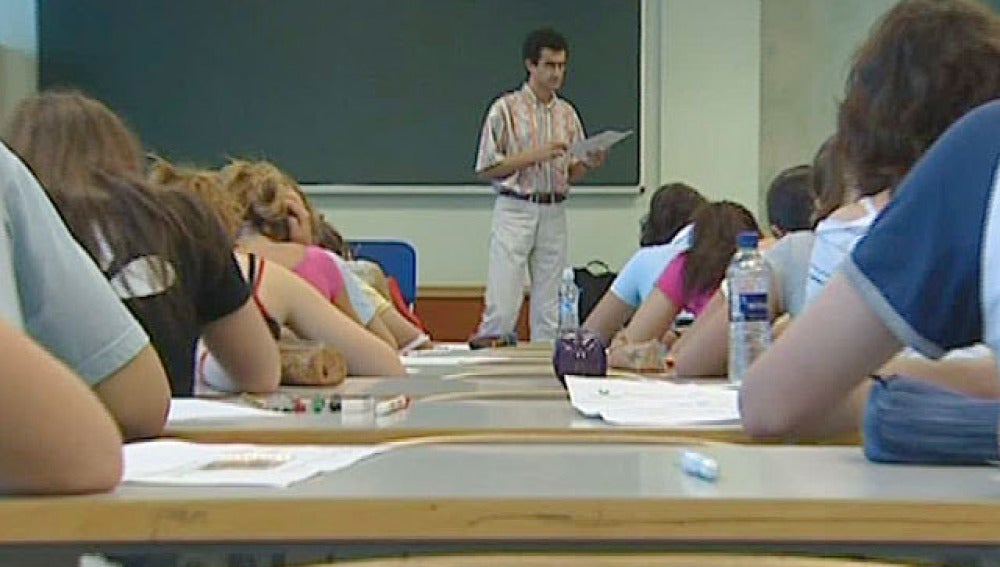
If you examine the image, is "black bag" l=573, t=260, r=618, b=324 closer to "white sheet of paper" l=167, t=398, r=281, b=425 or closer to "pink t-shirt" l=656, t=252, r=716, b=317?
"pink t-shirt" l=656, t=252, r=716, b=317

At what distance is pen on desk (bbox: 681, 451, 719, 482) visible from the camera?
1.07 metres

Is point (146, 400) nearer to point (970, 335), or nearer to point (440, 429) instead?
point (440, 429)

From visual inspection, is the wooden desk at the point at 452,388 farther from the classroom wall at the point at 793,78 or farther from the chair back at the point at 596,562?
the classroom wall at the point at 793,78

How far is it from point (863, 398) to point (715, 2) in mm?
6314

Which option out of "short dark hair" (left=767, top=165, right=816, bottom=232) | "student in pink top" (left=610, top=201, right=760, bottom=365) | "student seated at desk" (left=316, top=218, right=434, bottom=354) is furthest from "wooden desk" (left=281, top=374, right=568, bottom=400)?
"short dark hair" (left=767, top=165, right=816, bottom=232)

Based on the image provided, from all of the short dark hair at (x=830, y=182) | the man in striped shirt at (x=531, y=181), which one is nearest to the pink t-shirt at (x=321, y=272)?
the short dark hair at (x=830, y=182)

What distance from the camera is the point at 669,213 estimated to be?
17.5 feet

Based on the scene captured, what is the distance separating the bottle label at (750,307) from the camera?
2.42 metres

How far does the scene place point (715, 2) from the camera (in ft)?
25.0

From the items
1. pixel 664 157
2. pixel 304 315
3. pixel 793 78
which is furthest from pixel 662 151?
pixel 304 315

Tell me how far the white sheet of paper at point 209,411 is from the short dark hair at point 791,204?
2.50 metres

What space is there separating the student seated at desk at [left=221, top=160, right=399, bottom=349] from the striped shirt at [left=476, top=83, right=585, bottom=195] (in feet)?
11.5

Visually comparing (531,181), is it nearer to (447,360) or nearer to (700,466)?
(447,360)

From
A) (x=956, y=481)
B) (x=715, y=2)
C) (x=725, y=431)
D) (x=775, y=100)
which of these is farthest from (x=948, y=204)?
(x=775, y=100)
